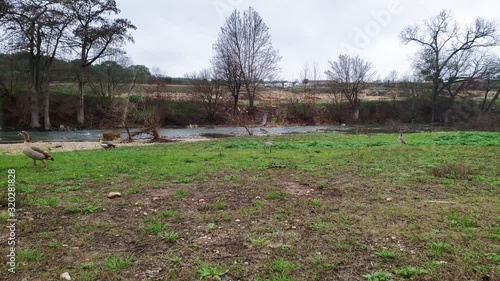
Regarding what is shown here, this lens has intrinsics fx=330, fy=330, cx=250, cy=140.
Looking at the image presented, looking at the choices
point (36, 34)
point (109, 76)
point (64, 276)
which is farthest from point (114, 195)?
point (109, 76)

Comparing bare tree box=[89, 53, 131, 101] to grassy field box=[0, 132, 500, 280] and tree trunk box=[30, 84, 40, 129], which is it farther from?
grassy field box=[0, 132, 500, 280]

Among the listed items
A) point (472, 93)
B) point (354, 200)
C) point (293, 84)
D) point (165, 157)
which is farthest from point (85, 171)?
point (293, 84)

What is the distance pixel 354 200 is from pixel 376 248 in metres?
2.20

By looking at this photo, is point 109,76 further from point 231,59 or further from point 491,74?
point 491,74

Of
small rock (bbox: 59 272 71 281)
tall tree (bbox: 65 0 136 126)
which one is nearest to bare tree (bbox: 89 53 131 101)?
tall tree (bbox: 65 0 136 126)

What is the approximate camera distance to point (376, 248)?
4242 mm

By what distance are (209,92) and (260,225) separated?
150 ft

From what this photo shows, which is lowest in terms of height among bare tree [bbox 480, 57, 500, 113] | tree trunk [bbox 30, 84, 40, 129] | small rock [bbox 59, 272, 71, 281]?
small rock [bbox 59, 272, 71, 281]

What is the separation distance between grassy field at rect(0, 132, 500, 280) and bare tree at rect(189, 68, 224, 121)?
40674 mm

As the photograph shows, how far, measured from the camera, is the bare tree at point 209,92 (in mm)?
49500

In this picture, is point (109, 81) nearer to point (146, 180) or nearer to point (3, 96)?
point (3, 96)

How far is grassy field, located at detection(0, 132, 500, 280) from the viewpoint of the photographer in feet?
12.4

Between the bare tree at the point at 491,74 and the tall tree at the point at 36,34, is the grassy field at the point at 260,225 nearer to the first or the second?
the tall tree at the point at 36,34

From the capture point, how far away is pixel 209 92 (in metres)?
49.7
